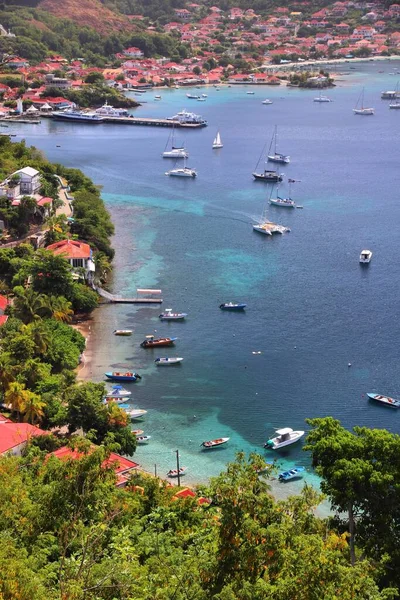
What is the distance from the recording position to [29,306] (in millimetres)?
29156

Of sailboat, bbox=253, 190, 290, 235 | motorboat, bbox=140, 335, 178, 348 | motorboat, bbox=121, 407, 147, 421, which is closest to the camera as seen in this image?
motorboat, bbox=121, 407, 147, 421

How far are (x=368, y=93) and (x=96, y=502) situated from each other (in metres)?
84.2

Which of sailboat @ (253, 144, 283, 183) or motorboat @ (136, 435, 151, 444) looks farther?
sailboat @ (253, 144, 283, 183)

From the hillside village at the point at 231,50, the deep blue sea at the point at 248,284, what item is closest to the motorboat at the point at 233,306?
the deep blue sea at the point at 248,284

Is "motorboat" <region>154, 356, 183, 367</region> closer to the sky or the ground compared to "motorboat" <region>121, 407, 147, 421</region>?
closer to the sky

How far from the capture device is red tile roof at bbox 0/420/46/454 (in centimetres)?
2048

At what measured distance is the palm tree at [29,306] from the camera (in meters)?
29.2

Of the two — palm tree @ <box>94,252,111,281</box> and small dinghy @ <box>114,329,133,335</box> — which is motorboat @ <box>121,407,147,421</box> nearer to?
small dinghy @ <box>114,329,133,335</box>

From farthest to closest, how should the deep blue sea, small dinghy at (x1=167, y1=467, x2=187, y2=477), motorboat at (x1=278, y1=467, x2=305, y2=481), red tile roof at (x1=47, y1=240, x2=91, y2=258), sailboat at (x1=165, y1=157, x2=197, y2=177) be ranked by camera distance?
sailboat at (x1=165, y1=157, x2=197, y2=177)
red tile roof at (x1=47, y1=240, x2=91, y2=258)
the deep blue sea
motorboat at (x1=278, y1=467, x2=305, y2=481)
small dinghy at (x1=167, y1=467, x2=187, y2=477)

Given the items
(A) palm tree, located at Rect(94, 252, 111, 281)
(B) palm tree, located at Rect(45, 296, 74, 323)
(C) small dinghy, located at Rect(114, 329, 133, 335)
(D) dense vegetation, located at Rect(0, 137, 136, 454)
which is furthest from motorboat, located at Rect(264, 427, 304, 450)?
(A) palm tree, located at Rect(94, 252, 111, 281)

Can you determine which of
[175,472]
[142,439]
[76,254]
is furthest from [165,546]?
[76,254]

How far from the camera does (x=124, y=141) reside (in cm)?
6906

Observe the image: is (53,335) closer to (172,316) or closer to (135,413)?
(135,413)

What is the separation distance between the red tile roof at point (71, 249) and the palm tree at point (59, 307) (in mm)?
3534
